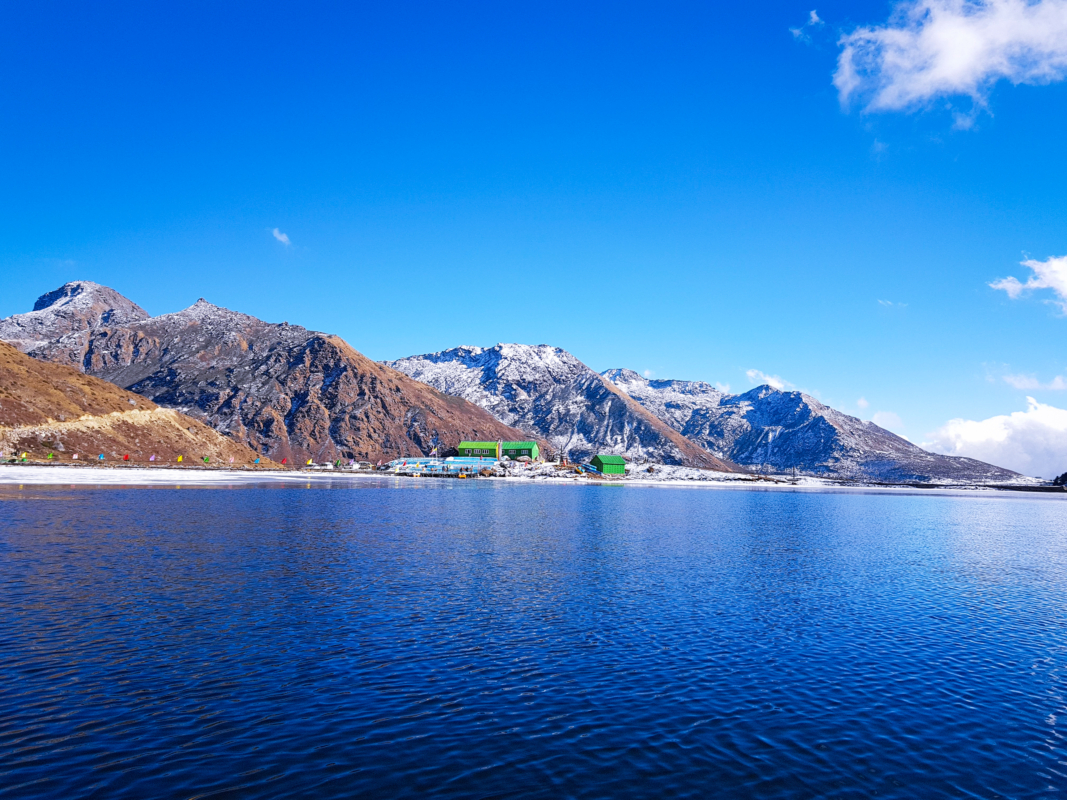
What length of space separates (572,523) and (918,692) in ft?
212

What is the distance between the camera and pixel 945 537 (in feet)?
288

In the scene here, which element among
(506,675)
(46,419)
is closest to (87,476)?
(46,419)

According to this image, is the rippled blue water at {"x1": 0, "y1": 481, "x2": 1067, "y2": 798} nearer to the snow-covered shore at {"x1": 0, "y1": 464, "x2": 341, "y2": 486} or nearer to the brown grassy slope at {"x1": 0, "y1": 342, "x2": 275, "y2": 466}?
the snow-covered shore at {"x1": 0, "y1": 464, "x2": 341, "y2": 486}

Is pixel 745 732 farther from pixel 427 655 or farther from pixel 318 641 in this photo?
pixel 318 641

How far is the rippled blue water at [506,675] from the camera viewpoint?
56.3 feet

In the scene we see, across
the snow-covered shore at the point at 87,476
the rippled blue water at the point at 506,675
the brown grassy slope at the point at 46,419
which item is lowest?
the rippled blue water at the point at 506,675

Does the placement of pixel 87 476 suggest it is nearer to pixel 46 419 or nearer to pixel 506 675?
pixel 46 419

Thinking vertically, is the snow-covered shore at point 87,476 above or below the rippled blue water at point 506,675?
above

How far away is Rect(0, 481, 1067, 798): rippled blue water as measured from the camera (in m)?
17.2

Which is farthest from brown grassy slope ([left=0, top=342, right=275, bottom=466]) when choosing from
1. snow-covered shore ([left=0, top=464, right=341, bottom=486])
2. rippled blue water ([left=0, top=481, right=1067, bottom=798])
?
rippled blue water ([left=0, top=481, right=1067, bottom=798])

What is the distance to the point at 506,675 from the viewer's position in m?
25.0

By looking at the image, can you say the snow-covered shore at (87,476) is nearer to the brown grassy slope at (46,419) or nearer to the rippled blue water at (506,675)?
the brown grassy slope at (46,419)

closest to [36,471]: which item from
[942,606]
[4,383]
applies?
[4,383]

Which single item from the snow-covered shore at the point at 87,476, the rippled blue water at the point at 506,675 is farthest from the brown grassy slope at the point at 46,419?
the rippled blue water at the point at 506,675
